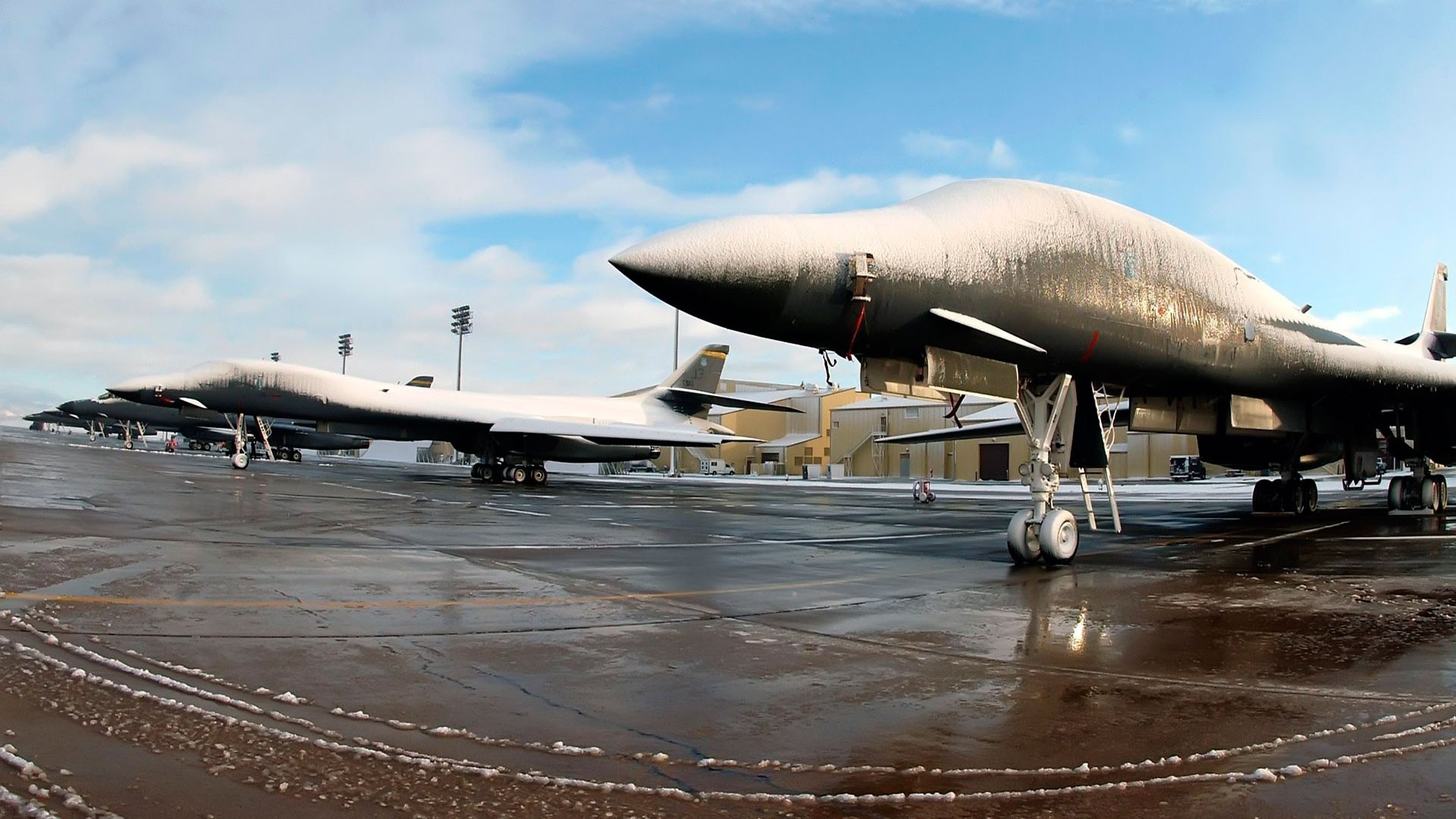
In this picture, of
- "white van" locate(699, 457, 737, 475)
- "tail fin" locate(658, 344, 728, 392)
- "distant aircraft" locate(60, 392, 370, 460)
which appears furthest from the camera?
"white van" locate(699, 457, 737, 475)

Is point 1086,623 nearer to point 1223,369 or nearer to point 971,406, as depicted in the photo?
point 1223,369

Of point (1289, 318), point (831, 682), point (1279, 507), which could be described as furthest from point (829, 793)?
point (1279, 507)

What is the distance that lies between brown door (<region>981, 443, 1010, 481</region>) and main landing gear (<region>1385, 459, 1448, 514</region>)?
3200cm

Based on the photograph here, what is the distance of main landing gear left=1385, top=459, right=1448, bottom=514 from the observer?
1850 cm

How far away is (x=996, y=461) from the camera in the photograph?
52875 mm

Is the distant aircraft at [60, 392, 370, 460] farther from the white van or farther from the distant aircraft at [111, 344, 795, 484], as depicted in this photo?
the white van

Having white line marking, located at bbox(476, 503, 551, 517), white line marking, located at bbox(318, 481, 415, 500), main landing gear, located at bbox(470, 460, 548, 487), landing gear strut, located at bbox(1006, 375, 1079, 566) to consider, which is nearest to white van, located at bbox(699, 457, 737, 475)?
main landing gear, located at bbox(470, 460, 548, 487)

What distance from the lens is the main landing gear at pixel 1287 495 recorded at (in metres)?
18.1

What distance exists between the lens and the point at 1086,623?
19.7 feet

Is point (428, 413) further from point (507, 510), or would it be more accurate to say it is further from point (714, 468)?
point (714, 468)

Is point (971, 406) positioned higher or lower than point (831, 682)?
higher

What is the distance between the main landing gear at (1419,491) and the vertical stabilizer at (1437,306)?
3.79m

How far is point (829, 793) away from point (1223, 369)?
9951 mm

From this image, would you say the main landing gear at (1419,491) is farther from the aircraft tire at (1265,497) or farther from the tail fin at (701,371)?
the tail fin at (701,371)
